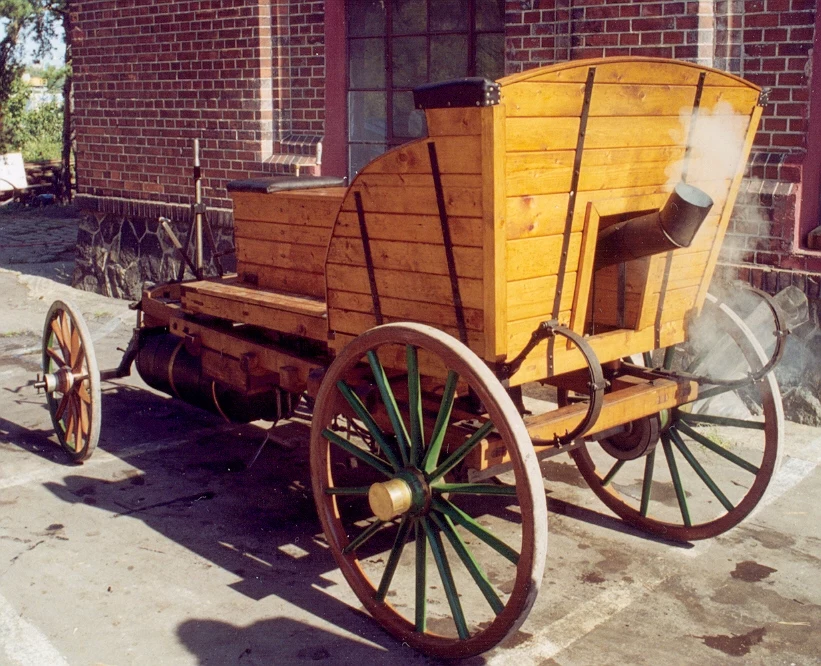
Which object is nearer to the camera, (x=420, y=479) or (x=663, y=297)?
(x=420, y=479)

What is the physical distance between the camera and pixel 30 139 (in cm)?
2330

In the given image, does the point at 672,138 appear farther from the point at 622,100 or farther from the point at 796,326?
the point at 796,326

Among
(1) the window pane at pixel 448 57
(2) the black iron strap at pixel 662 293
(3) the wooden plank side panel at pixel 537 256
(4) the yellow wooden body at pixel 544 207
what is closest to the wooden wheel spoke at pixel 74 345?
(4) the yellow wooden body at pixel 544 207

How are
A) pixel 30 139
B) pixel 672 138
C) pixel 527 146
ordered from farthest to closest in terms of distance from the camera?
pixel 30 139
pixel 672 138
pixel 527 146

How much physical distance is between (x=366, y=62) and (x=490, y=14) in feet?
4.28

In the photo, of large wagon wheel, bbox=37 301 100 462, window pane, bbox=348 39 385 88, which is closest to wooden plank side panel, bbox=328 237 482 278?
large wagon wheel, bbox=37 301 100 462

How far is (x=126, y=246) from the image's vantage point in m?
10.4

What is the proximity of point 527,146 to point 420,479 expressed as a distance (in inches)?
48.4

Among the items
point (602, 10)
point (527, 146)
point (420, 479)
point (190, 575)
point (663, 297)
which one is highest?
point (602, 10)

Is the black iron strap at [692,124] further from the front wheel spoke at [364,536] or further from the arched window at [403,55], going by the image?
the arched window at [403,55]

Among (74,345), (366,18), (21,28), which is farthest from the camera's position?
(21,28)

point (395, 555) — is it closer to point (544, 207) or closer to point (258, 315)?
point (544, 207)

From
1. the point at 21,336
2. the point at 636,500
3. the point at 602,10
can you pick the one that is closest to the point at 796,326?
the point at 636,500

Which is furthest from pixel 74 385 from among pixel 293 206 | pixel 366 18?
pixel 366 18
